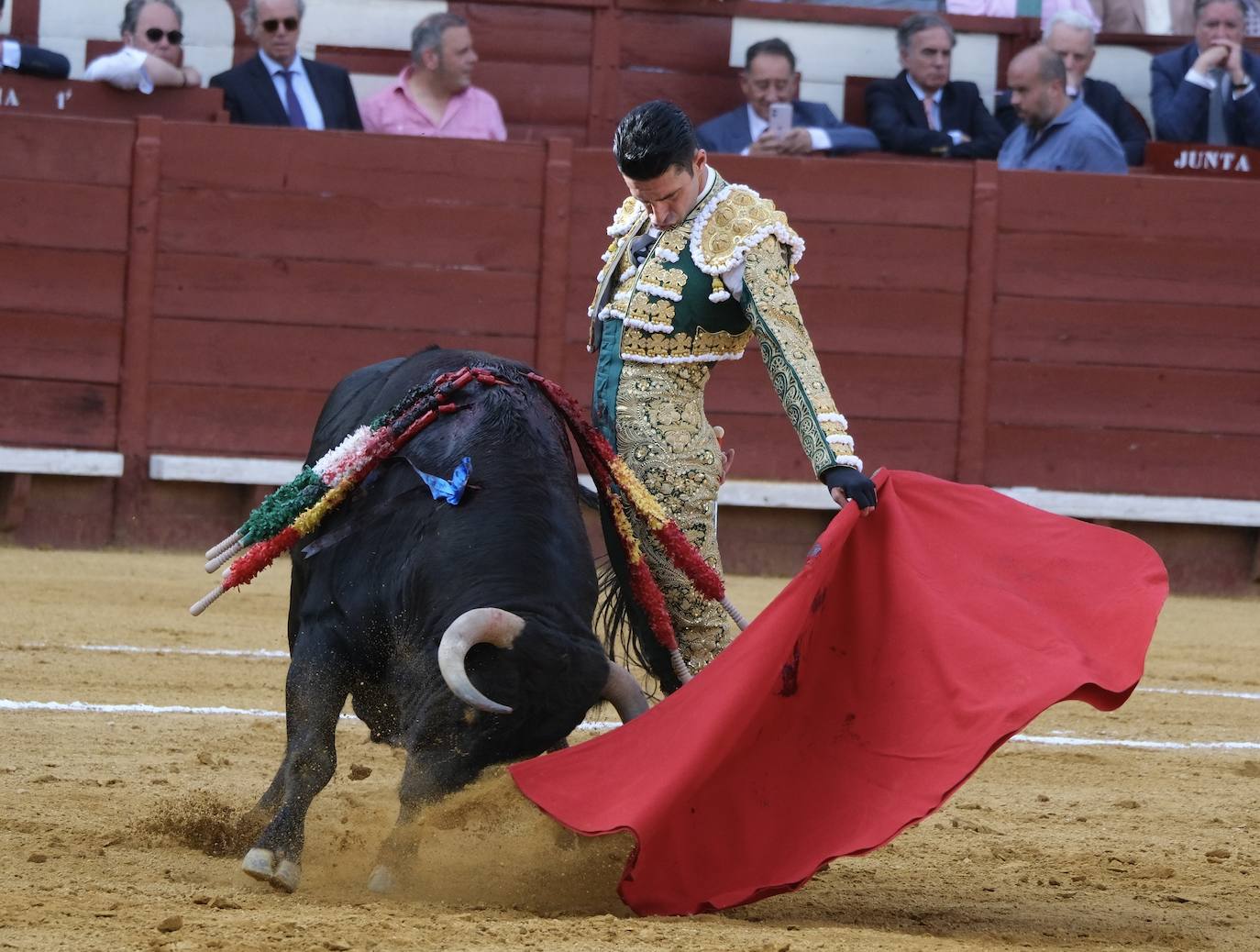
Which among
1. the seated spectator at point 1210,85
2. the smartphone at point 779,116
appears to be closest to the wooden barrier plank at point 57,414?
the smartphone at point 779,116

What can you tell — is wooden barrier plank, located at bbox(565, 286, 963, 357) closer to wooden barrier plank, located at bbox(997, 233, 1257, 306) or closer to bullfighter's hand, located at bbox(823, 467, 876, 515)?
wooden barrier plank, located at bbox(997, 233, 1257, 306)

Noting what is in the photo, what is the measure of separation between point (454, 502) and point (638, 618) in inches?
19.2

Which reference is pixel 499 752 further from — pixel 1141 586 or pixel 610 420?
pixel 1141 586

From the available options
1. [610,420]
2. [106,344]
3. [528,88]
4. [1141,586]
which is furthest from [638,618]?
[528,88]

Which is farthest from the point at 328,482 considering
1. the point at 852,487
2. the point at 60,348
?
the point at 60,348

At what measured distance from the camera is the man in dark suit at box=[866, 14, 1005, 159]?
6777 mm

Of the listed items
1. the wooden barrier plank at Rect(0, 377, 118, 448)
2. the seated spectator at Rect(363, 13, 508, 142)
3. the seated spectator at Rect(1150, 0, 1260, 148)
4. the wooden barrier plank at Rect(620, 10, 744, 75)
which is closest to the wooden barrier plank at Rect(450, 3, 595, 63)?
the wooden barrier plank at Rect(620, 10, 744, 75)

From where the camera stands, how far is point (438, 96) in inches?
265

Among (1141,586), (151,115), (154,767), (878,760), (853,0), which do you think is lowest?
(154,767)

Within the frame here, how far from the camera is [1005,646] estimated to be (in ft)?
9.49

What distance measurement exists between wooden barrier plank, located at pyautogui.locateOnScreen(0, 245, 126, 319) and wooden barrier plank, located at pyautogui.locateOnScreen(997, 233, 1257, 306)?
318 cm

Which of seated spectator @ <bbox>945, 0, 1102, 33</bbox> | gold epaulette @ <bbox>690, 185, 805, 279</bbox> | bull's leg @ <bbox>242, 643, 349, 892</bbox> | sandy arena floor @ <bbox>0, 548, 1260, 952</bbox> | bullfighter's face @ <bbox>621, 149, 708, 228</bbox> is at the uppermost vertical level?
seated spectator @ <bbox>945, 0, 1102, 33</bbox>

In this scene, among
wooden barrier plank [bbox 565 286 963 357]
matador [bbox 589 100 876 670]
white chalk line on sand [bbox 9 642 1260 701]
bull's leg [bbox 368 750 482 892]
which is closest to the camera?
bull's leg [bbox 368 750 482 892]

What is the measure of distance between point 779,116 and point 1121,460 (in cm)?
178
